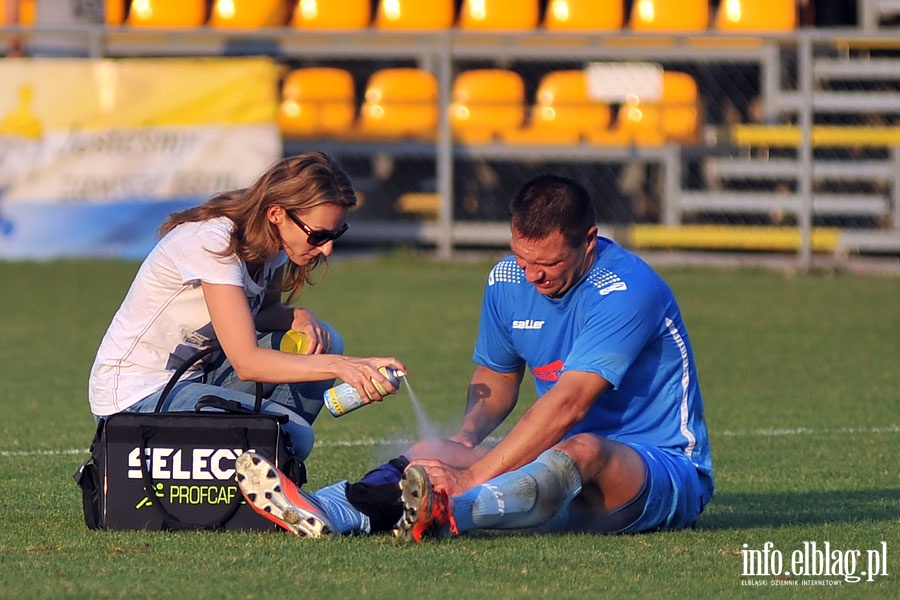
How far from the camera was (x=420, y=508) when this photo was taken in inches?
202

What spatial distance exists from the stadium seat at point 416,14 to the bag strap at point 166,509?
13.3 meters

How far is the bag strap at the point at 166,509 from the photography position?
5.43 meters

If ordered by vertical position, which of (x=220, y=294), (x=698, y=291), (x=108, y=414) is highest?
(x=220, y=294)

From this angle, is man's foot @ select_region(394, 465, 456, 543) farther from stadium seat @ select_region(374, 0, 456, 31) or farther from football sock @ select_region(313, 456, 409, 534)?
stadium seat @ select_region(374, 0, 456, 31)

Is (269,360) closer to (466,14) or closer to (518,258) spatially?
(518,258)

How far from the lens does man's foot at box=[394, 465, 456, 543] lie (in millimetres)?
5059

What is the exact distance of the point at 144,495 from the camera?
18.0ft

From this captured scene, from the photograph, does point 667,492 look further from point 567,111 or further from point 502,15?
point 502,15

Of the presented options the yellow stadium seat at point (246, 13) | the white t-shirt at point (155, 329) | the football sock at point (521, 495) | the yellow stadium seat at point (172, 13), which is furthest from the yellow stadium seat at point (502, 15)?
the football sock at point (521, 495)

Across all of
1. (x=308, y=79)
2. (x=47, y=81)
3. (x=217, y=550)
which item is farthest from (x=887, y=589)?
(x=308, y=79)

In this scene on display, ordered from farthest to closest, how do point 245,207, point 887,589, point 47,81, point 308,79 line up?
point 308,79 → point 47,81 → point 245,207 → point 887,589

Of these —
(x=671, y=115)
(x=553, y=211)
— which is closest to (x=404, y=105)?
(x=671, y=115)

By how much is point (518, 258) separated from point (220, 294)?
1003 mm

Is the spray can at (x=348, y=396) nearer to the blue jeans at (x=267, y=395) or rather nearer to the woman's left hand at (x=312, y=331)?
the blue jeans at (x=267, y=395)
